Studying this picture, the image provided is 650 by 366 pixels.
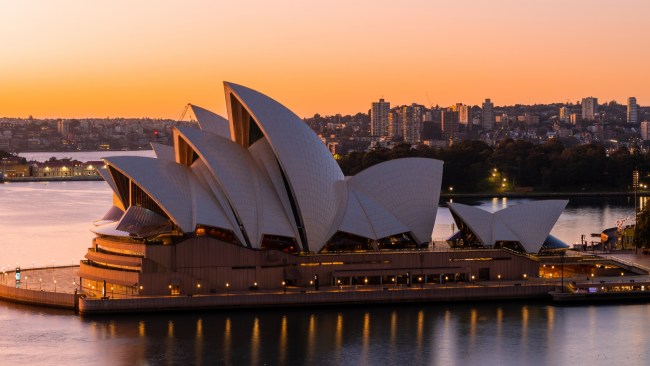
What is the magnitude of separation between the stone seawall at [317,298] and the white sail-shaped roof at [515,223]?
2.98m

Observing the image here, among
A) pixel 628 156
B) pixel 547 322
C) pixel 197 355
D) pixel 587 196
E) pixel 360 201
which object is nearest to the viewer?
pixel 197 355

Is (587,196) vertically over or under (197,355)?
over

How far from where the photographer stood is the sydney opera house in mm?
38500

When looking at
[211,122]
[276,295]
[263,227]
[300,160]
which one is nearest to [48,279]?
[263,227]

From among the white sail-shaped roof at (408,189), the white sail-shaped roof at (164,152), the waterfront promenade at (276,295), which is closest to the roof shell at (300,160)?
the white sail-shaped roof at (408,189)

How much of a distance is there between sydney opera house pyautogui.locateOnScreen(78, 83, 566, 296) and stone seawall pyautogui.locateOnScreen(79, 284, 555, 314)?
0.98 meters

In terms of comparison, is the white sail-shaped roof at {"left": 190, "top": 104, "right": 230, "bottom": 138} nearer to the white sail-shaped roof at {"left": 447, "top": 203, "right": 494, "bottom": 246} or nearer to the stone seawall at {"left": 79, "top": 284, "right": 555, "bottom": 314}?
the stone seawall at {"left": 79, "top": 284, "right": 555, "bottom": 314}

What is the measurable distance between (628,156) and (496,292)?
68.2 metres

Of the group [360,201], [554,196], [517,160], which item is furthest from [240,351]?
[517,160]

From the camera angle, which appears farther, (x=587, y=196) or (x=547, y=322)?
(x=587, y=196)

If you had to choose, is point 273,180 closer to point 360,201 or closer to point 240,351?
point 360,201

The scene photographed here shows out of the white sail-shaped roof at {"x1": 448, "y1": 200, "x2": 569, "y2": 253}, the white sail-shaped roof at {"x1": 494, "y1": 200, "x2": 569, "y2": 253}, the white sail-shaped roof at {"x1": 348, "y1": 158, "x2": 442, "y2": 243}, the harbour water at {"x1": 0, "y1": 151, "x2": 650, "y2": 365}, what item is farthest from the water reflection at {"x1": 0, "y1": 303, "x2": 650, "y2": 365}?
the white sail-shaped roof at {"x1": 348, "y1": 158, "x2": 442, "y2": 243}

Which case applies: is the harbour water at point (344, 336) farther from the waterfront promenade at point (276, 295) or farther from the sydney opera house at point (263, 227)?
the sydney opera house at point (263, 227)

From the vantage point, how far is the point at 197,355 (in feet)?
103
